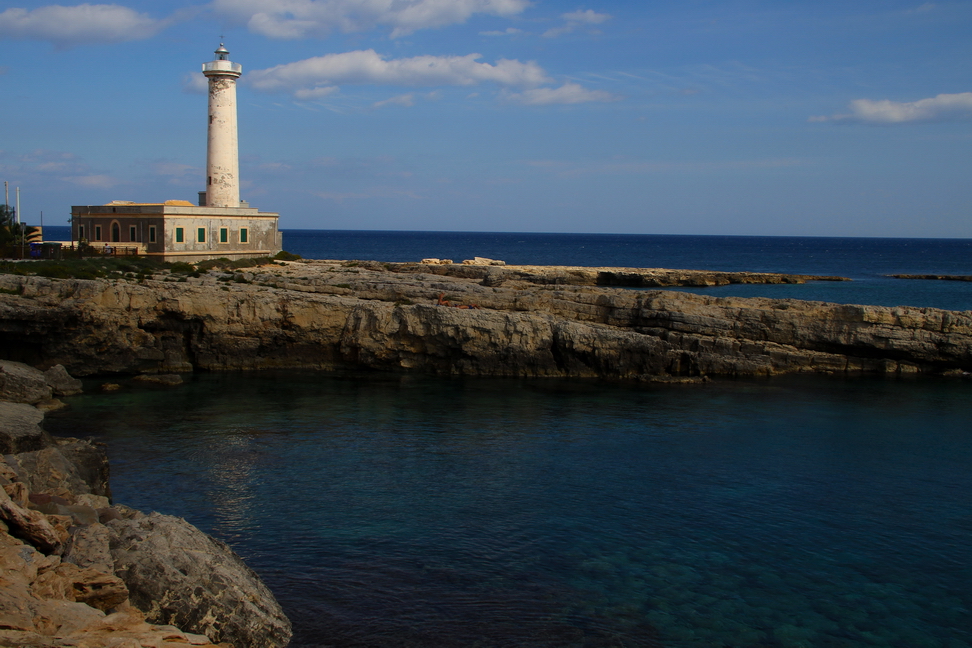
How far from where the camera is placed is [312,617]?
39.0 feet

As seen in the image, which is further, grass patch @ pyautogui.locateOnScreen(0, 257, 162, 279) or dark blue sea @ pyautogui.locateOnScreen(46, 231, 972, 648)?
grass patch @ pyautogui.locateOnScreen(0, 257, 162, 279)

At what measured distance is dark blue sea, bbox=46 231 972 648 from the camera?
40.3ft

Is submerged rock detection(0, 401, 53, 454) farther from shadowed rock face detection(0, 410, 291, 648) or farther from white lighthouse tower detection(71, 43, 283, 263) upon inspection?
white lighthouse tower detection(71, 43, 283, 263)

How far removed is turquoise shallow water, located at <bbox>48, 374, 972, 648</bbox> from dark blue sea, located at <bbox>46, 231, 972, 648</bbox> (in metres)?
0.06

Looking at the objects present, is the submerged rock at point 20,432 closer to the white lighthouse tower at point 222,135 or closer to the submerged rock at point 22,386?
the submerged rock at point 22,386

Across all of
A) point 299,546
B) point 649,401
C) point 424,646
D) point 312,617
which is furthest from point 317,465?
point 649,401

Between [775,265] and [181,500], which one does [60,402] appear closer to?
[181,500]

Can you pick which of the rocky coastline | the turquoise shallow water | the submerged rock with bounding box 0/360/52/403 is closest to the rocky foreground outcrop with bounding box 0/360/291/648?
the turquoise shallow water

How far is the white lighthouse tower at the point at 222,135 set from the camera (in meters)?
42.8

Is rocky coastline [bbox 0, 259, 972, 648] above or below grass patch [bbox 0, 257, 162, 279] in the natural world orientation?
below

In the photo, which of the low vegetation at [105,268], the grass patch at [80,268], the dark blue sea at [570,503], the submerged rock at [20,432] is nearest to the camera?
the dark blue sea at [570,503]

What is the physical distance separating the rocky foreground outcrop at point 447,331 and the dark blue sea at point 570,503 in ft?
6.99

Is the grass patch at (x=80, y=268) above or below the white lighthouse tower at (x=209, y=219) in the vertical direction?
below

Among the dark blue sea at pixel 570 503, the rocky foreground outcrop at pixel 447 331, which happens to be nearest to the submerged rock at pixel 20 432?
the dark blue sea at pixel 570 503
